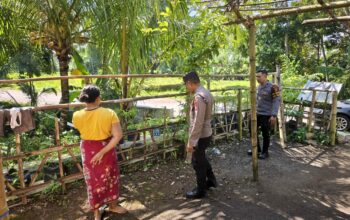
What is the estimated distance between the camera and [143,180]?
4.52 m

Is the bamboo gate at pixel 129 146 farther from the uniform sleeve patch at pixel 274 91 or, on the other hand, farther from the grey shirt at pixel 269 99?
the uniform sleeve patch at pixel 274 91

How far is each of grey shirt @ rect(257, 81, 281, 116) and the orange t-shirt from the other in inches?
129

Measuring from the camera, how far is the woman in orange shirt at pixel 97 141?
302cm

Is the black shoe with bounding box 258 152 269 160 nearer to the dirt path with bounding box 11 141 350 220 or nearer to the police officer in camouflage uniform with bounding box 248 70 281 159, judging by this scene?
the police officer in camouflage uniform with bounding box 248 70 281 159

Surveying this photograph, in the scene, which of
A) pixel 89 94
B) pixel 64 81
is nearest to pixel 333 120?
pixel 89 94

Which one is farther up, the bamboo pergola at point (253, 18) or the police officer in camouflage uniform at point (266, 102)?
the bamboo pergola at point (253, 18)

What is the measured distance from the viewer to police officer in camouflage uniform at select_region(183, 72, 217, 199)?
3551 mm

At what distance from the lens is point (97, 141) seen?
121 inches

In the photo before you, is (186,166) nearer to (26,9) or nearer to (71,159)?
(71,159)

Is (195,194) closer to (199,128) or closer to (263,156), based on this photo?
(199,128)

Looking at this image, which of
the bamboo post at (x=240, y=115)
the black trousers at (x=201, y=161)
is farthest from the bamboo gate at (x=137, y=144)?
the black trousers at (x=201, y=161)

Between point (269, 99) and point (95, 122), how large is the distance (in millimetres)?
3480

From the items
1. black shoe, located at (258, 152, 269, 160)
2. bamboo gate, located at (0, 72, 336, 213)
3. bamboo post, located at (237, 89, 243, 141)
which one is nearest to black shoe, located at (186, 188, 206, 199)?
bamboo gate, located at (0, 72, 336, 213)

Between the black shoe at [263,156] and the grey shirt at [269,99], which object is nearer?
the grey shirt at [269,99]
